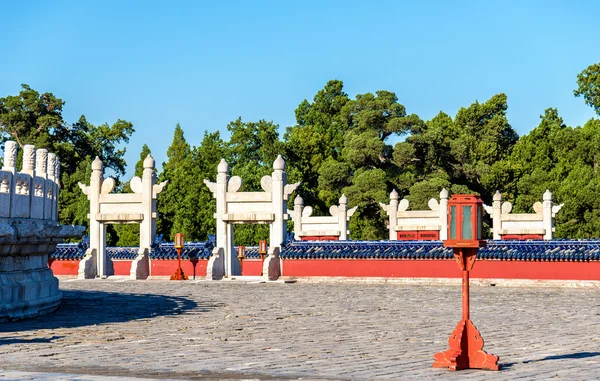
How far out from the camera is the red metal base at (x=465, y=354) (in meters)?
9.75

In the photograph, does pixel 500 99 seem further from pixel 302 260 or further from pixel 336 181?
pixel 302 260

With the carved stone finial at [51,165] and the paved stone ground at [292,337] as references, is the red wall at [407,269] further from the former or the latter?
the carved stone finial at [51,165]

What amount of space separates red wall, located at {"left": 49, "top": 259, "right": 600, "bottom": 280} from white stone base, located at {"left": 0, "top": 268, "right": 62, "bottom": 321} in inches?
565

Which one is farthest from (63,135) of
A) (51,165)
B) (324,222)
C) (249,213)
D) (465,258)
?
(465,258)

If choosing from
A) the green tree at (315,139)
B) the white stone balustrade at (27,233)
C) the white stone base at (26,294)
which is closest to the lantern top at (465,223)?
the white stone balustrade at (27,233)

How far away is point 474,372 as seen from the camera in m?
9.65

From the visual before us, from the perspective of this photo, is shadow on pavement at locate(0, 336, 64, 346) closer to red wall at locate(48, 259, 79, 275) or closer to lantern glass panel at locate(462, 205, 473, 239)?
lantern glass panel at locate(462, 205, 473, 239)

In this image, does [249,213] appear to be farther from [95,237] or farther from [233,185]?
[95,237]

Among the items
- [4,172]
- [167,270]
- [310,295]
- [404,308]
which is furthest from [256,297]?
[167,270]

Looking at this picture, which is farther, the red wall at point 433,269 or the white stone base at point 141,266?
the white stone base at point 141,266

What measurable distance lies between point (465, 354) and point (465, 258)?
1.10 metres

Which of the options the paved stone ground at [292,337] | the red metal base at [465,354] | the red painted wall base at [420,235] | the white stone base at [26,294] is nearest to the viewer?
the paved stone ground at [292,337]

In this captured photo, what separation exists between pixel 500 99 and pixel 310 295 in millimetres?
40666

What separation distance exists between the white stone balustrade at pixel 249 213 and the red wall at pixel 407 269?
1.09 m
